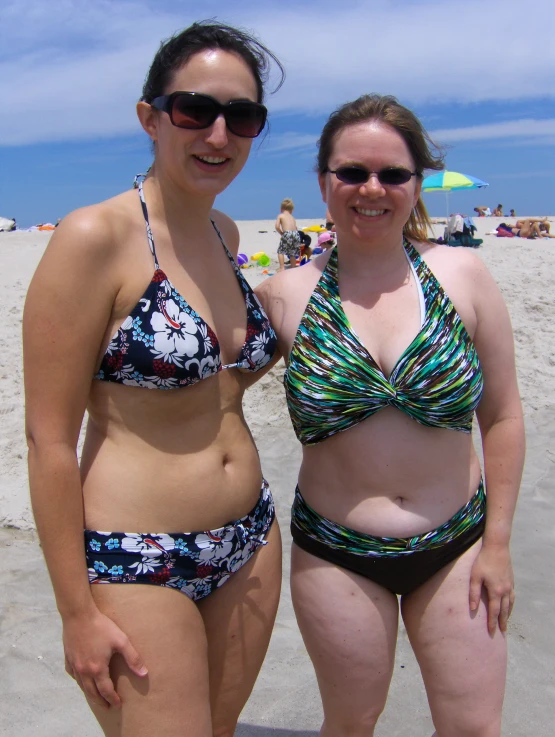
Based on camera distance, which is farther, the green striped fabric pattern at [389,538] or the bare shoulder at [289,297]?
the bare shoulder at [289,297]

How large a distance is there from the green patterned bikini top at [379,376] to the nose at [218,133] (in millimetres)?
597

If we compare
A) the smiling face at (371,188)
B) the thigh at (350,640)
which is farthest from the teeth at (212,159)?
the thigh at (350,640)

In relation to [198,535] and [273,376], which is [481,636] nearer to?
[198,535]

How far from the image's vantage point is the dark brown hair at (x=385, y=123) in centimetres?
207

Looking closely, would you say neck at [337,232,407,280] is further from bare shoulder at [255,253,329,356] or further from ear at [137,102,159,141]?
ear at [137,102,159,141]

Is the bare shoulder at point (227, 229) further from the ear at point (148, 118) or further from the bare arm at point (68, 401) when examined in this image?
the bare arm at point (68, 401)

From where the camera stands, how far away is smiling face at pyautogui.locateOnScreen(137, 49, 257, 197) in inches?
72.4

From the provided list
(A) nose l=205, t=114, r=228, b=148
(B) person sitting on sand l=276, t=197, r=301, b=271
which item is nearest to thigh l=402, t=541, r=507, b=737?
(A) nose l=205, t=114, r=228, b=148

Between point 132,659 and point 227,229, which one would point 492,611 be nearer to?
point 132,659

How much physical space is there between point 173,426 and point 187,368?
186 millimetres

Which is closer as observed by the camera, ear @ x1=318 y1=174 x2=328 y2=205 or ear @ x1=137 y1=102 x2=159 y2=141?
ear @ x1=137 y1=102 x2=159 y2=141

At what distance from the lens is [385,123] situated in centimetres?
206

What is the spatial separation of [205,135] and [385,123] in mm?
594

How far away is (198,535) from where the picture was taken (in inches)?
72.4
